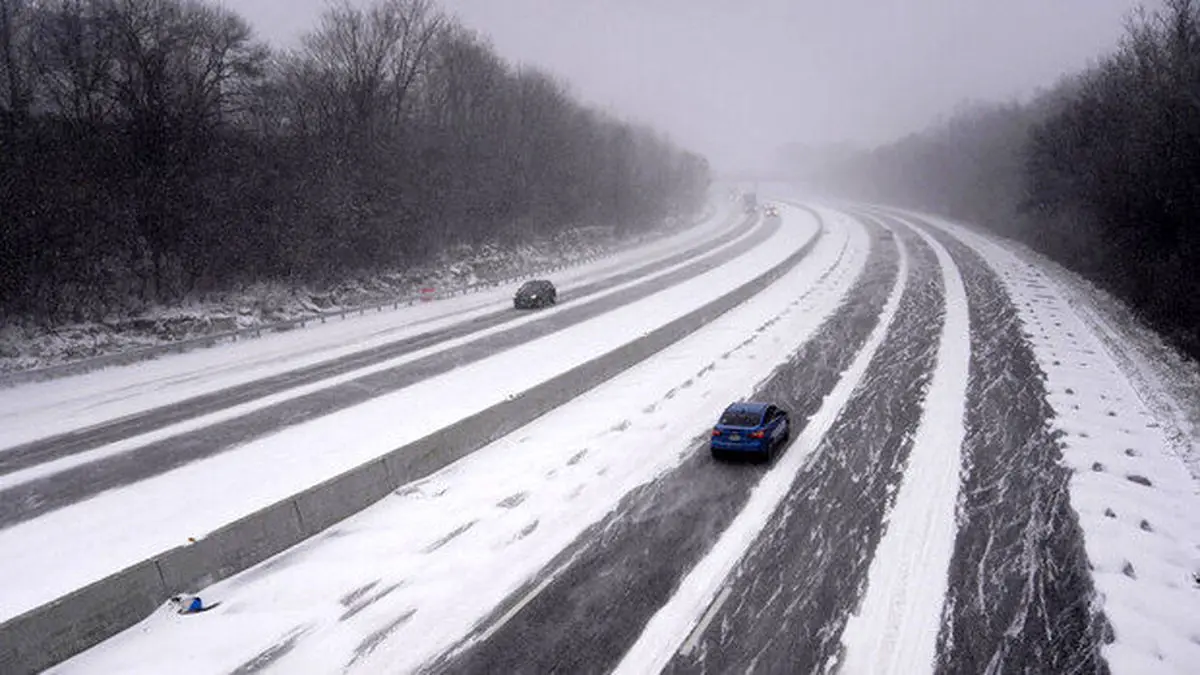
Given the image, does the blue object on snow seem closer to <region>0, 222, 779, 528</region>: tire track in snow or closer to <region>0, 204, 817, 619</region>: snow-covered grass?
<region>0, 204, 817, 619</region>: snow-covered grass

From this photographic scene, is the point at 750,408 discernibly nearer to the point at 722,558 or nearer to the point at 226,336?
the point at 722,558

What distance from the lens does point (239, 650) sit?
10406mm

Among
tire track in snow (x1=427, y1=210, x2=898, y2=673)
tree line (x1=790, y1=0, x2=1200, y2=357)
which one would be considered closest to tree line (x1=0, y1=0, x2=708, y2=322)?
tire track in snow (x1=427, y1=210, x2=898, y2=673)

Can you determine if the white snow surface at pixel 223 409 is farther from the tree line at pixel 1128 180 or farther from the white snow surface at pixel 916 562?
the tree line at pixel 1128 180

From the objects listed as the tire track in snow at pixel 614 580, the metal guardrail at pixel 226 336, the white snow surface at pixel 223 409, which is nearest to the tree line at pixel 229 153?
the metal guardrail at pixel 226 336

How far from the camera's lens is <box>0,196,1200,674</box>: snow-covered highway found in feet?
34.1

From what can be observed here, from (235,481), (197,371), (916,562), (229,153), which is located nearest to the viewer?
(916,562)

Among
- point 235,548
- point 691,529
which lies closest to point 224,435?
point 235,548

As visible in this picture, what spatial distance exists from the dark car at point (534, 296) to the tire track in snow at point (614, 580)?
21.0 m

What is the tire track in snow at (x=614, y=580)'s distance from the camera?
10164 mm

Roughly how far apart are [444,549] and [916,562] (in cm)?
859

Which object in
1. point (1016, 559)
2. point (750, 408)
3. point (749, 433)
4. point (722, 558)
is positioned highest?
point (750, 408)

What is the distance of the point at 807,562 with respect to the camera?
12.6 m

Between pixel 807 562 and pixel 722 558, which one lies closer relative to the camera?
pixel 807 562
